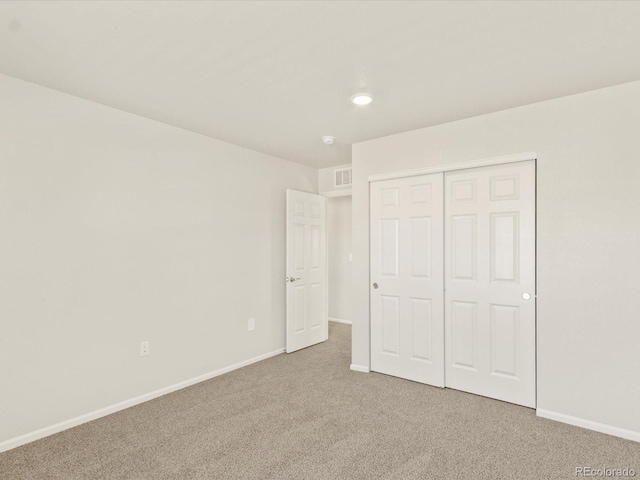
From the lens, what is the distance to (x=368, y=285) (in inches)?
150

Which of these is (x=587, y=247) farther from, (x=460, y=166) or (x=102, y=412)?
(x=102, y=412)

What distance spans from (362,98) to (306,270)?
2.51m

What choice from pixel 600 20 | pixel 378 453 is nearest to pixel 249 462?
pixel 378 453

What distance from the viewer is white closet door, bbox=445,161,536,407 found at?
2922mm

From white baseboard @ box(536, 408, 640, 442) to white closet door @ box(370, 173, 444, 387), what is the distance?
33.2 inches

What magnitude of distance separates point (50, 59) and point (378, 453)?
10.4 ft

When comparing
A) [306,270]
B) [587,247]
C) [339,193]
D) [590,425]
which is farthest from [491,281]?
[339,193]

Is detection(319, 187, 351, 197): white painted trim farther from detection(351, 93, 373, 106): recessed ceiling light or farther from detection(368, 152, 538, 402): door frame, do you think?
detection(351, 93, 373, 106): recessed ceiling light

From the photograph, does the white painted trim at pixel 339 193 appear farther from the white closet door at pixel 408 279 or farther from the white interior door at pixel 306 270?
the white closet door at pixel 408 279

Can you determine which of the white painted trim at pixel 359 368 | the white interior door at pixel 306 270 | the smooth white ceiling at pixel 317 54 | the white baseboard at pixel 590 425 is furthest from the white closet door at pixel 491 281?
the white interior door at pixel 306 270

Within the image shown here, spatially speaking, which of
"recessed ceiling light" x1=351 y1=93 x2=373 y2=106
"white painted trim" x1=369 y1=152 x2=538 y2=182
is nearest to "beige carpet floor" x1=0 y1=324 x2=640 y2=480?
"white painted trim" x1=369 y1=152 x2=538 y2=182

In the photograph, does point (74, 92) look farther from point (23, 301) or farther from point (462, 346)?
point (462, 346)

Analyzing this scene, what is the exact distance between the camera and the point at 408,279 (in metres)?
3.54

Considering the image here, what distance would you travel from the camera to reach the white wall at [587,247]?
8.20ft
